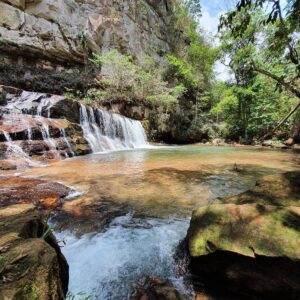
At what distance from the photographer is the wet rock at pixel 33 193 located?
11.1ft

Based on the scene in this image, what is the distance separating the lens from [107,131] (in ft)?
45.3

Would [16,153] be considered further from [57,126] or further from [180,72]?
[180,72]

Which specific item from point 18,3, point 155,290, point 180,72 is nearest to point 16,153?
point 155,290

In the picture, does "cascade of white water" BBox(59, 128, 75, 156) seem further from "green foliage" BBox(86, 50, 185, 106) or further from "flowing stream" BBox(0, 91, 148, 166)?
"green foliage" BBox(86, 50, 185, 106)

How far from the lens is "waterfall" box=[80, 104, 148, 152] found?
12.4 m

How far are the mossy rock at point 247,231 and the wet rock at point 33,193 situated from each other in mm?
2319

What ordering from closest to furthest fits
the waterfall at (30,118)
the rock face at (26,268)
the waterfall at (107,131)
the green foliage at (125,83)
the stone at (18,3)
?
the rock face at (26,268), the waterfall at (30,118), the waterfall at (107,131), the stone at (18,3), the green foliage at (125,83)

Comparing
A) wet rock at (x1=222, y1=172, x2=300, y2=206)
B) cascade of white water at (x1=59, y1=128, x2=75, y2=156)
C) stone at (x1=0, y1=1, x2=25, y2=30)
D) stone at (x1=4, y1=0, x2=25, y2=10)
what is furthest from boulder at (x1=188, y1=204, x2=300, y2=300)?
stone at (x1=4, y1=0, x2=25, y2=10)

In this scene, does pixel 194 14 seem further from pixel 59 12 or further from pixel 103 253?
pixel 103 253

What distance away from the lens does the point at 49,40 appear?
16.5 m

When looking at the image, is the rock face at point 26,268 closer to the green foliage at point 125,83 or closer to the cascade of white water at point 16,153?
the cascade of white water at point 16,153

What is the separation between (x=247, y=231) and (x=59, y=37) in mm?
19365

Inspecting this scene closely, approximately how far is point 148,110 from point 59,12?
1022cm

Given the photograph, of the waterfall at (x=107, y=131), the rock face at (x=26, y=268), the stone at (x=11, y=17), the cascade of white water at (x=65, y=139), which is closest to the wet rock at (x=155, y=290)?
the rock face at (x=26, y=268)
